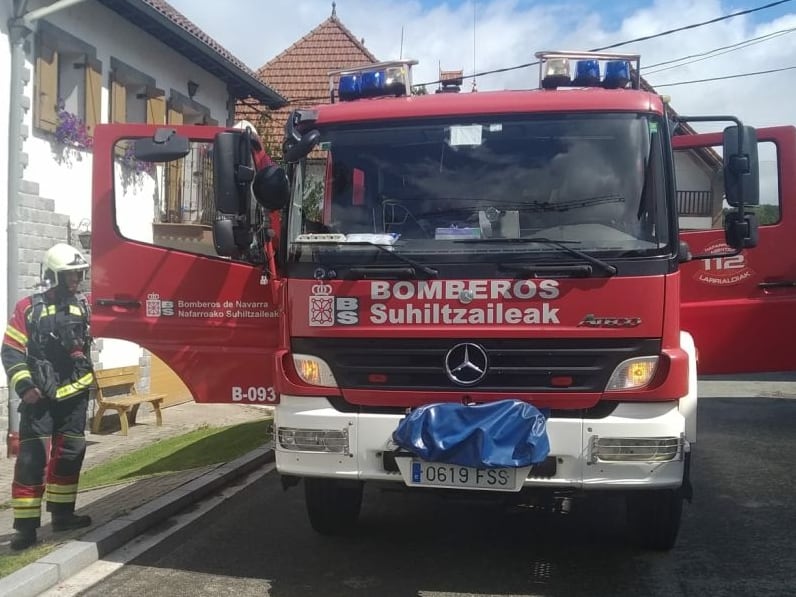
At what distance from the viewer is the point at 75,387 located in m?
5.78

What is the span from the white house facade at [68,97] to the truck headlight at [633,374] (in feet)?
22.2

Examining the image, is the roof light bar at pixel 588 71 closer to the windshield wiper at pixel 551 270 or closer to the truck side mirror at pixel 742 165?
the truck side mirror at pixel 742 165

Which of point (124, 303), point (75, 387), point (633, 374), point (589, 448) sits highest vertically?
point (124, 303)

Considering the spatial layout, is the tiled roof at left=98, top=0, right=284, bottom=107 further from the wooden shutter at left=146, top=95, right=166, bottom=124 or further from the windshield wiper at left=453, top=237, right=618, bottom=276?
the windshield wiper at left=453, top=237, right=618, bottom=276

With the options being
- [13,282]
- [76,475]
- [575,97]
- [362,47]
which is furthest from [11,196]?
[362,47]

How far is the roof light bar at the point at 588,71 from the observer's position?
5375mm

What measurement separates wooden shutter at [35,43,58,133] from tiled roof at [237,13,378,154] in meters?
13.1

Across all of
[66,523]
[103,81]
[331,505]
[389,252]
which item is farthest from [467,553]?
[103,81]

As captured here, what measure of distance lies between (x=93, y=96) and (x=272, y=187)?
23.2ft

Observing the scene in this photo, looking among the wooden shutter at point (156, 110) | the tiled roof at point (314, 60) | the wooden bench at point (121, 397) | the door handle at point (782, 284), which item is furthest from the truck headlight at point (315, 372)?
the tiled roof at point (314, 60)

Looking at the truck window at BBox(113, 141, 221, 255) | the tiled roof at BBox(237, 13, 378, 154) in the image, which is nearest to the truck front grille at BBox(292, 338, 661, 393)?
the truck window at BBox(113, 141, 221, 255)

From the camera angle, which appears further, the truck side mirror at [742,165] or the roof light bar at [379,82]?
the roof light bar at [379,82]

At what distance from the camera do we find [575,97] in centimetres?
499

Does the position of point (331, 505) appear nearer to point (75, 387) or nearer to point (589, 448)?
point (75, 387)
